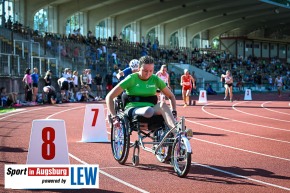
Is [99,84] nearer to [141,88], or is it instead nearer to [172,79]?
[172,79]

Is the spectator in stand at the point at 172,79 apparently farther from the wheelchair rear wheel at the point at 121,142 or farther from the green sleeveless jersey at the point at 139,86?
the green sleeveless jersey at the point at 139,86

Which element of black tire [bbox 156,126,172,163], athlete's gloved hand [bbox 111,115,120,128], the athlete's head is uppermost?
the athlete's head

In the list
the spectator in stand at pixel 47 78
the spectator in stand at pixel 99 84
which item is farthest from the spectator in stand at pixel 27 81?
the spectator in stand at pixel 99 84

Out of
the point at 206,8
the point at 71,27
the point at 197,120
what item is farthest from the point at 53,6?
the point at 197,120

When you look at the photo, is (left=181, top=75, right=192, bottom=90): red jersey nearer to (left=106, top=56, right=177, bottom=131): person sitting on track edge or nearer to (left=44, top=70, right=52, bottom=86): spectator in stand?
(left=44, top=70, right=52, bottom=86): spectator in stand

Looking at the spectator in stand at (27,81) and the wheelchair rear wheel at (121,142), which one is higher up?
the spectator in stand at (27,81)

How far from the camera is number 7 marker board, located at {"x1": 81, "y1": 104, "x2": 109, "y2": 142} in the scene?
37.8 ft

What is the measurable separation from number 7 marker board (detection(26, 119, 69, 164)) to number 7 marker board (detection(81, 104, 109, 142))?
11.9ft

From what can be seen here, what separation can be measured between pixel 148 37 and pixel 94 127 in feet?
165

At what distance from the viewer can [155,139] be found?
28.5 feet

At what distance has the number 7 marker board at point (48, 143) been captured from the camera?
25.4ft

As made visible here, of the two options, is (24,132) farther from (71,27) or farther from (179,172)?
(71,27)

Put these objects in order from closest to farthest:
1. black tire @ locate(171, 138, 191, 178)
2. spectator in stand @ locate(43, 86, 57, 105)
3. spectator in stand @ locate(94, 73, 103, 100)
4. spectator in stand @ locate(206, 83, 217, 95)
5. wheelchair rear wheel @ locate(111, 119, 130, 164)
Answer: black tire @ locate(171, 138, 191, 178) → wheelchair rear wheel @ locate(111, 119, 130, 164) → spectator in stand @ locate(43, 86, 57, 105) → spectator in stand @ locate(94, 73, 103, 100) → spectator in stand @ locate(206, 83, 217, 95)

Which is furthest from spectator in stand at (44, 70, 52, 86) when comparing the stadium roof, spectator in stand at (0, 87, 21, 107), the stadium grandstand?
the stadium roof
